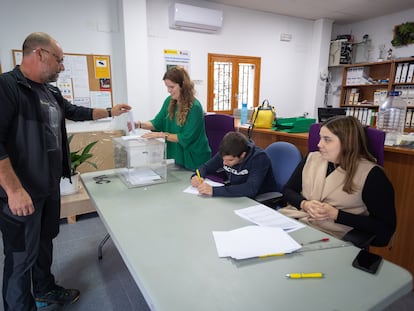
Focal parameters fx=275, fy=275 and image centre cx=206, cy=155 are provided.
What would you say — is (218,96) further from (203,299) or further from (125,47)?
(203,299)

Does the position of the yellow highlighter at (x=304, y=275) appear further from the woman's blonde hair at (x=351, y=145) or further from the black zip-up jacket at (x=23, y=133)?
the black zip-up jacket at (x=23, y=133)

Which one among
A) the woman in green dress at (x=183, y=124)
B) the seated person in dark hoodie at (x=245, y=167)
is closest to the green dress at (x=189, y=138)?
the woman in green dress at (x=183, y=124)

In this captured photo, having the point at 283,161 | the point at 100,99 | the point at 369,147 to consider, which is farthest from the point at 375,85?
the point at 100,99

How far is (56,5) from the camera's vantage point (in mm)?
3131

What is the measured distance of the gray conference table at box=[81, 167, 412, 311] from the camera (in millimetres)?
734

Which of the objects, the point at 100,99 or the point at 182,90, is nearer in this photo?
the point at 182,90

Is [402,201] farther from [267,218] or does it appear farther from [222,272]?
[222,272]

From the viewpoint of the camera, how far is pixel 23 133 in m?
1.24

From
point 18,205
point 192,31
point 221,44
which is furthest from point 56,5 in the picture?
point 18,205

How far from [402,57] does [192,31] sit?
11.3 feet

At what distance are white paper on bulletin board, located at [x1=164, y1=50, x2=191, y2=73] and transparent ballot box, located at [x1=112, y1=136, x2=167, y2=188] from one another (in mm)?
2337

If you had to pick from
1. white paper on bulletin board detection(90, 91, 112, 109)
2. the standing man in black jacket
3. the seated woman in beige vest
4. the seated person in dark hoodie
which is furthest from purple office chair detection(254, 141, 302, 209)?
white paper on bulletin board detection(90, 91, 112, 109)

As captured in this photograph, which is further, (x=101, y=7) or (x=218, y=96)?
(x=218, y=96)

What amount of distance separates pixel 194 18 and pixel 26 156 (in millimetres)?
3220
